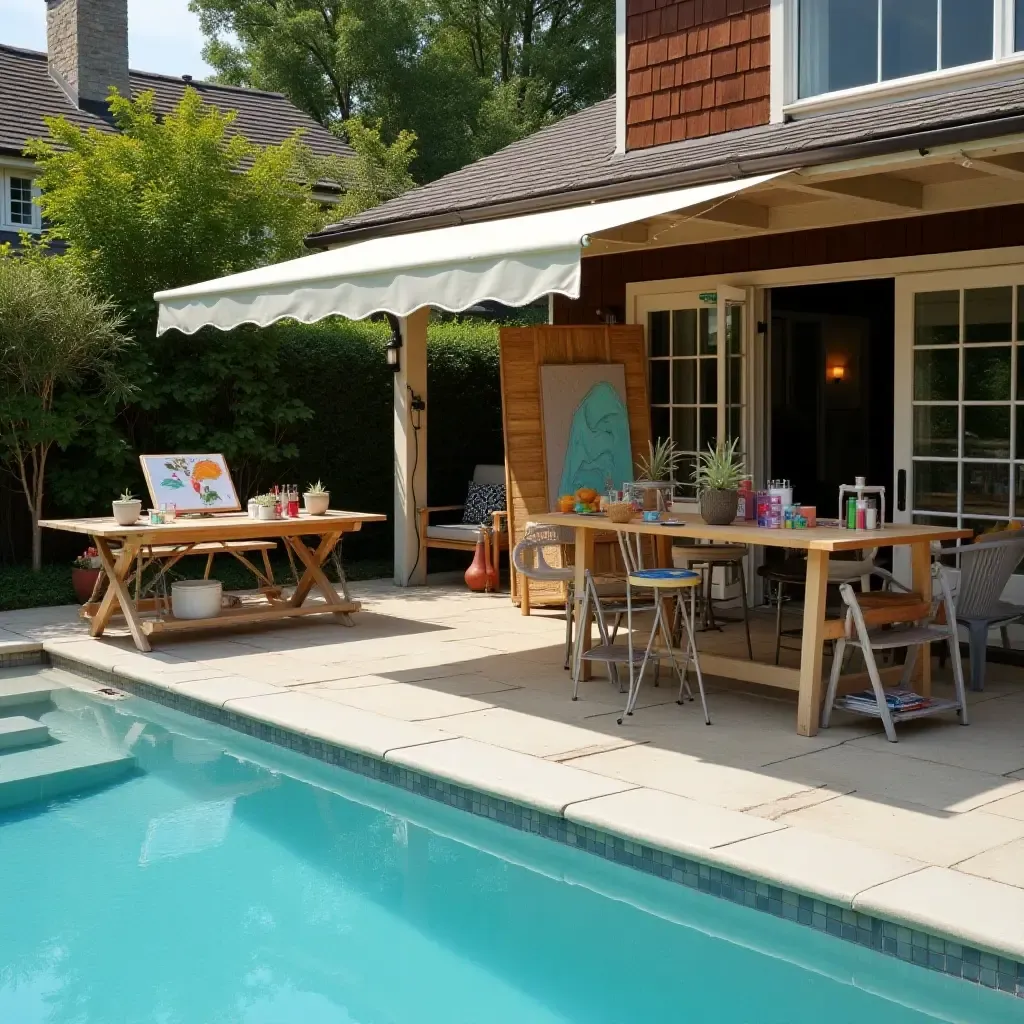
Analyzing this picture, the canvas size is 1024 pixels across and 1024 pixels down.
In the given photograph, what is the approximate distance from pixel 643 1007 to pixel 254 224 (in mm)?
8862

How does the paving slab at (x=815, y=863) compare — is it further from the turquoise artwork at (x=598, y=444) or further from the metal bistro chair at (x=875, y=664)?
the turquoise artwork at (x=598, y=444)

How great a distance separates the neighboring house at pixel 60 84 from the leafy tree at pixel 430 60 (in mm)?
6109

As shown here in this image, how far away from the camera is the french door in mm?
7426

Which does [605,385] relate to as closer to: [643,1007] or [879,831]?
[879,831]

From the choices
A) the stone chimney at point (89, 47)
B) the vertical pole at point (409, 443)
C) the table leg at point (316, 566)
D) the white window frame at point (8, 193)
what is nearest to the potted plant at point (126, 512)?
the table leg at point (316, 566)

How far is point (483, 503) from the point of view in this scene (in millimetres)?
11227

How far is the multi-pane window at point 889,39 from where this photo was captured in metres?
7.28

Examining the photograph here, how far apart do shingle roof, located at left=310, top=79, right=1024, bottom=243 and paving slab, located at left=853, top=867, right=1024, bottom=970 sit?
3451mm

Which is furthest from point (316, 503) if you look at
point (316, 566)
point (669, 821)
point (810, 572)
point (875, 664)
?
point (669, 821)

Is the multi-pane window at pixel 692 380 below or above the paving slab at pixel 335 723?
above

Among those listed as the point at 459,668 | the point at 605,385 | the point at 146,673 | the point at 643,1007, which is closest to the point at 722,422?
the point at 605,385

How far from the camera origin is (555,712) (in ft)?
19.8

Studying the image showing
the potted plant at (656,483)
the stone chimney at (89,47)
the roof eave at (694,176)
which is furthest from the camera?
the stone chimney at (89,47)

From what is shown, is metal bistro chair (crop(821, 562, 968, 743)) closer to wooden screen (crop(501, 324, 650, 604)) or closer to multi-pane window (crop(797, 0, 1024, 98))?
multi-pane window (crop(797, 0, 1024, 98))
